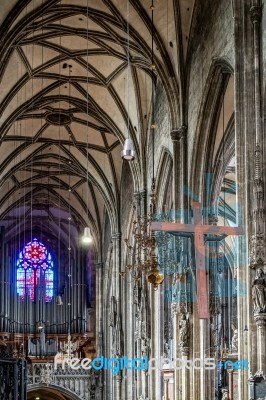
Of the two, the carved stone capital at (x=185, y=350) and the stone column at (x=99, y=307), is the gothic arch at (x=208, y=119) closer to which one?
the carved stone capital at (x=185, y=350)

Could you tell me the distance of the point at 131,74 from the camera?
28.5 metres

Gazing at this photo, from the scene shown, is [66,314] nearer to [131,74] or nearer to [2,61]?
[131,74]

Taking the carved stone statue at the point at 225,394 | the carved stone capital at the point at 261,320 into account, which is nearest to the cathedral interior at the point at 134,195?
the carved stone capital at the point at 261,320

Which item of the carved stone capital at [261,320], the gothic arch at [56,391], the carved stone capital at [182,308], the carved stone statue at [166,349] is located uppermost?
the carved stone capital at [182,308]

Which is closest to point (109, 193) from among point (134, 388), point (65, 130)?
point (65, 130)

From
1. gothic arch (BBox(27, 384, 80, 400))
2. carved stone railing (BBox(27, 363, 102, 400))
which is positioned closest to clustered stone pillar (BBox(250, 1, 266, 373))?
carved stone railing (BBox(27, 363, 102, 400))

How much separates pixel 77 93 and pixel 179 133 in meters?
8.87

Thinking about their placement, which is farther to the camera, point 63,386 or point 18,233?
point 18,233

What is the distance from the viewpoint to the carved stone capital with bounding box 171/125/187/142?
24.1 m

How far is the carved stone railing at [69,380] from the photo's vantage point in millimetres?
40281

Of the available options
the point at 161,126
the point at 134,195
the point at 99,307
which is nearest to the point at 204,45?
the point at 161,126

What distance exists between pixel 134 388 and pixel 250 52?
1904cm

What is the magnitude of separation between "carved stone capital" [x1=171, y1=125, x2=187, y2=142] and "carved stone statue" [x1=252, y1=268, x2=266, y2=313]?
31.1ft

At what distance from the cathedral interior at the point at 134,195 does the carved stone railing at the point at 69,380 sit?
0.07 metres
